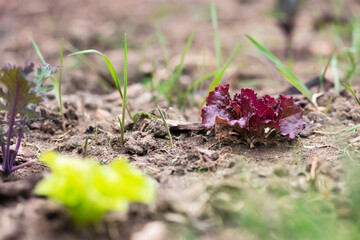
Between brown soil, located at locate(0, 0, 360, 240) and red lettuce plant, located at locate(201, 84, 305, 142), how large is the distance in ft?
0.35

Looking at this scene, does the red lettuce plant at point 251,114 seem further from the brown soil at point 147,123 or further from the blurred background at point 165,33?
the blurred background at point 165,33

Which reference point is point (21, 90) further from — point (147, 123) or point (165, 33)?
point (165, 33)

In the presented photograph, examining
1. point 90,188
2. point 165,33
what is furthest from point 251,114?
point 165,33

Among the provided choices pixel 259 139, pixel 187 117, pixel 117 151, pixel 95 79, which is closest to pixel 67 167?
A: pixel 117 151

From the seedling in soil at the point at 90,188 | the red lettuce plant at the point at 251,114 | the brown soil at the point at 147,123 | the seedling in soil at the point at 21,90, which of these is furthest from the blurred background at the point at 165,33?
the seedling in soil at the point at 90,188

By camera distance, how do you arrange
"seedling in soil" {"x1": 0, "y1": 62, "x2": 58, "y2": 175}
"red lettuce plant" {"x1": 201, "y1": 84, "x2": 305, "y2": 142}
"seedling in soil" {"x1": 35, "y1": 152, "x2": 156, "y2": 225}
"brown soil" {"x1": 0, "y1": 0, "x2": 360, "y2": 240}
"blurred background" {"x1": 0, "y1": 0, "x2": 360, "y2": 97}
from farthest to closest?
"blurred background" {"x1": 0, "y1": 0, "x2": 360, "y2": 97}
"red lettuce plant" {"x1": 201, "y1": 84, "x2": 305, "y2": 142}
"seedling in soil" {"x1": 0, "y1": 62, "x2": 58, "y2": 175}
"brown soil" {"x1": 0, "y1": 0, "x2": 360, "y2": 240}
"seedling in soil" {"x1": 35, "y1": 152, "x2": 156, "y2": 225}

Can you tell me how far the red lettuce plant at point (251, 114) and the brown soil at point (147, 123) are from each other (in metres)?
0.11

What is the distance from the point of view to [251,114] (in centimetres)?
198

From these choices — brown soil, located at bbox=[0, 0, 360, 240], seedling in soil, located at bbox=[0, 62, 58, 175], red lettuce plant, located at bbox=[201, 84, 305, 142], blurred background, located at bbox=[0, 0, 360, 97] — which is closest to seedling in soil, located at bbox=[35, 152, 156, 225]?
brown soil, located at bbox=[0, 0, 360, 240]

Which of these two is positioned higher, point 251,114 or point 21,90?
point 21,90

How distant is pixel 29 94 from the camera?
1.75m

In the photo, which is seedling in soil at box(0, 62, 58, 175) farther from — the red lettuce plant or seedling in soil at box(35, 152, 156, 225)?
the red lettuce plant

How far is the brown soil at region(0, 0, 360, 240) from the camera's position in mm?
1341

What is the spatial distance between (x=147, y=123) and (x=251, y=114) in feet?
2.13
